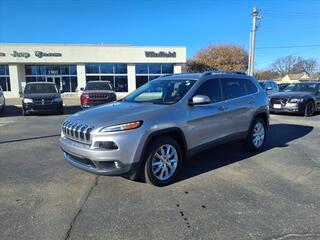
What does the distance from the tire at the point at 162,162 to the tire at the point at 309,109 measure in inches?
423

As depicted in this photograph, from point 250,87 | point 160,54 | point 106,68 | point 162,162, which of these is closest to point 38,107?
point 250,87

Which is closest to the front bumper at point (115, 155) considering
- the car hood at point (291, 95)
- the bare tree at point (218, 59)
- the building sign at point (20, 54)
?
the car hood at point (291, 95)

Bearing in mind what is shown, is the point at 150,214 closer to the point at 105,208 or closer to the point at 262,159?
the point at 105,208

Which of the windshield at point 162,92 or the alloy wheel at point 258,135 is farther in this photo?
the alloy wheel at point 258,135

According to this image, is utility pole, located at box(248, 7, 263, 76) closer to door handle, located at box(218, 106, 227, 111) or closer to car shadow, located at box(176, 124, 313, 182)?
car shadow, located at box(176, 124, 313, 182)

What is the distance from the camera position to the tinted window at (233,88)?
5964 millimetres

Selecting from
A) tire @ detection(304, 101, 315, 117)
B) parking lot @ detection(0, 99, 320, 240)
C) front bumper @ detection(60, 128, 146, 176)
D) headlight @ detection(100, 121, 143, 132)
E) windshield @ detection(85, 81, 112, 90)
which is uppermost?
windshield @ detection(85, 81, 112, 90)

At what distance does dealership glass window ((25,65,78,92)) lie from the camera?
34312 mm

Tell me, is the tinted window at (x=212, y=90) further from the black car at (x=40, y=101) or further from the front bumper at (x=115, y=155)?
the black car at (x=40, y=101)

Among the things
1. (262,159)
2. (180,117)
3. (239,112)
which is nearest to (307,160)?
(262,159)

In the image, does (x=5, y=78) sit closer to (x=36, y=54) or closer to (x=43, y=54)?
(x=36, y=54)

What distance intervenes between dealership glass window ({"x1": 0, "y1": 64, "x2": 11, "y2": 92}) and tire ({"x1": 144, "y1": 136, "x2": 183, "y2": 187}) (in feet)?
111

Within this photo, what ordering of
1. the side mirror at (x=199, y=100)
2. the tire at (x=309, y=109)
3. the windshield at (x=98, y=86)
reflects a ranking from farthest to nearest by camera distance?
1. the windshield at (x=98, y=86)
2. the tire at (x=309, y=109)
3. the side mirror at (x=199, y=100)

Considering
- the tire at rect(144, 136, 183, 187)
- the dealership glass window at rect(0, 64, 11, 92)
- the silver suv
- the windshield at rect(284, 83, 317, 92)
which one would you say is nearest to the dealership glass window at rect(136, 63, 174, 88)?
the dealership glass window at rect(0, 64, 11, 92)
